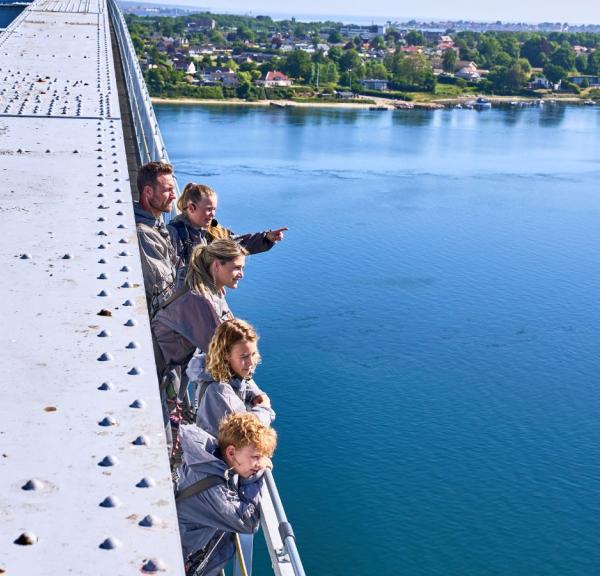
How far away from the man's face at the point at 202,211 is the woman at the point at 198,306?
53 centimetres

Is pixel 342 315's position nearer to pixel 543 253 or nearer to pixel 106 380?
pixel 543 253

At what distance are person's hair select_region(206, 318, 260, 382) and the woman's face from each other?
35 centimetres

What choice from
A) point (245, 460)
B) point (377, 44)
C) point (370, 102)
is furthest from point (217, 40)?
point (245, 460)

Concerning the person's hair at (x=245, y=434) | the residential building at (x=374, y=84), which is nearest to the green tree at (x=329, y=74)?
the residential building at (x=374, y=84)

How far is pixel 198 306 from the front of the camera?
8.68ft

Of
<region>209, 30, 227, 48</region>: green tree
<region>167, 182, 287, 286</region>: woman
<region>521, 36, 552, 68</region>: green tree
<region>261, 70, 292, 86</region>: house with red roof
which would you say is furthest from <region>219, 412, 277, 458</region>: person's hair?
<region>209, 30, 227, 48</region>: green tree

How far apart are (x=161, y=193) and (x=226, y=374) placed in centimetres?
117

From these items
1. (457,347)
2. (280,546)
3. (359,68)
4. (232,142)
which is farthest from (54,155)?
(359,68)

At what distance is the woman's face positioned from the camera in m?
2.71

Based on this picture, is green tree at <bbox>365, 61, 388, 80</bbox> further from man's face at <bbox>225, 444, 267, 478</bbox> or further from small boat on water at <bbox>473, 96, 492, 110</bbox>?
man's face at <bbox>225, 444, 267, 478</bbox>

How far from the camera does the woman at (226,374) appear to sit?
7.72 ft

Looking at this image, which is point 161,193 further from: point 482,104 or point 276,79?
point 276,79

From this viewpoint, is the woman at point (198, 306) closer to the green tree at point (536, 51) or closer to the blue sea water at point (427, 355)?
the blue sea water at point (427, 355)

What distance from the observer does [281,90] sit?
66.2 meters
